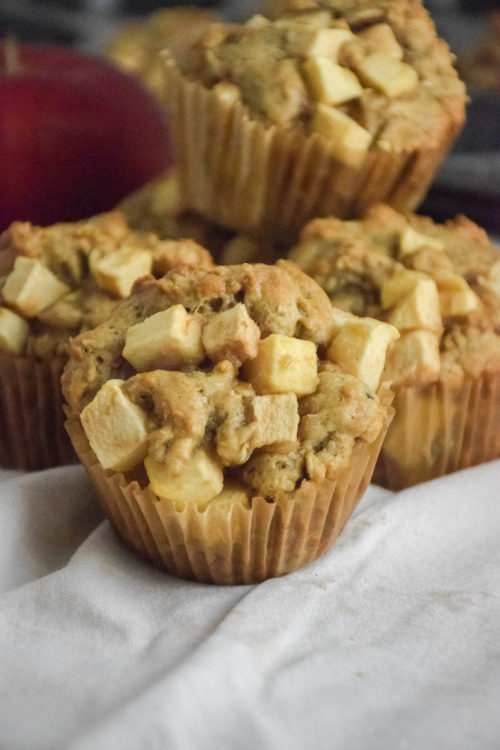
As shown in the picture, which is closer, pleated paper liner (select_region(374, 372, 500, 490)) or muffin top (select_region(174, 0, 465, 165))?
pleated paper liner (select_region(374, 372, 500, 490))

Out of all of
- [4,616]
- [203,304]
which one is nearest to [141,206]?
[203,304]

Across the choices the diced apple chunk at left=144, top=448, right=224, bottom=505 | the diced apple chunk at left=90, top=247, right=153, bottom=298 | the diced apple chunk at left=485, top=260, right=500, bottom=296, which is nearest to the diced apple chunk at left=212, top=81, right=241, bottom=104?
the diced apple chunk at left=90, top=247, right=153, bottom=298

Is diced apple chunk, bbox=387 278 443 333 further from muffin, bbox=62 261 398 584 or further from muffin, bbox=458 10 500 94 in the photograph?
muffin, bbox=458 10 500 94

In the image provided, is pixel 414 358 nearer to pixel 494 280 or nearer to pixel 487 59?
pixel 494 280

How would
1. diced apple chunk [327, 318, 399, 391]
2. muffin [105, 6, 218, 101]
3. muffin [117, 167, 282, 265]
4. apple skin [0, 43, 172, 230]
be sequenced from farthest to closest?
muffin [105, 6, 218, 101] → apple skin [0, 43, 172, 230] → muffin [117, 167, 282, 265] → diced apple chunk [327, 318, 399, 391]

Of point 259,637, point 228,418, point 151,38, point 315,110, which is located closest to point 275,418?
point 228,418

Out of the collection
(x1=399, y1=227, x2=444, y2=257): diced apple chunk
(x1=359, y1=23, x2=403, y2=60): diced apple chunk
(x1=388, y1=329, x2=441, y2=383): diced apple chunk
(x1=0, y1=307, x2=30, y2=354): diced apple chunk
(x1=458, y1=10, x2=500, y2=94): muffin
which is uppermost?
(x1=359, y1=23, x2=403, y2=60): diced apple chunk

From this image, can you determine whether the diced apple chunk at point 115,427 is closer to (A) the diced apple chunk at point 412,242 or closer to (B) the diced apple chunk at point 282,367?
(B) the diced apple chunk at point 282,367

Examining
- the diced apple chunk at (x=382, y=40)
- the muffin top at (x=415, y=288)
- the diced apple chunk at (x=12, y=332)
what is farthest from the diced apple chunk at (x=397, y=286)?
the diced apple chunk at (x=12, y=332)

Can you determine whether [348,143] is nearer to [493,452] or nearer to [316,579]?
[493,452]
